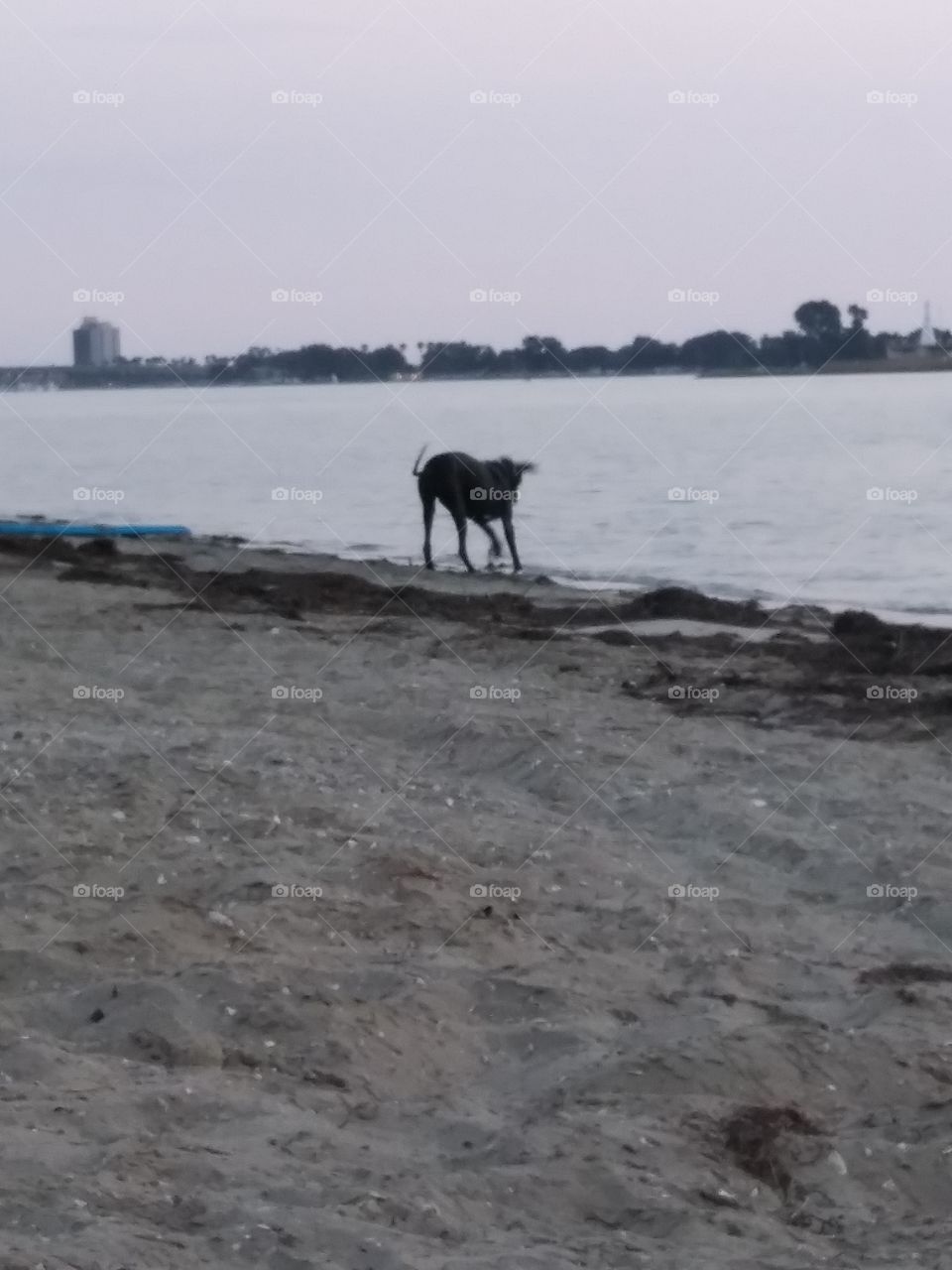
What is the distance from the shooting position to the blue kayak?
811 inches

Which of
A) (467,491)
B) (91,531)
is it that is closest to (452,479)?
(467,491)

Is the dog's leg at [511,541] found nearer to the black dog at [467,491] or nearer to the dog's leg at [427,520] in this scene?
the black dog at [467,491]

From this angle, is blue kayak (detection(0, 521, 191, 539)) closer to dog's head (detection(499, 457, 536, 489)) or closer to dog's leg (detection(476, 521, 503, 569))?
dog's leg (detection(476, 521, 503, 569))

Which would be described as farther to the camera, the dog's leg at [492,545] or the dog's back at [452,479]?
the dog's leg at [492,545]

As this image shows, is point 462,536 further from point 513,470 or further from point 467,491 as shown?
point 513,470

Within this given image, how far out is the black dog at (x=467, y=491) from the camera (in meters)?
16.8

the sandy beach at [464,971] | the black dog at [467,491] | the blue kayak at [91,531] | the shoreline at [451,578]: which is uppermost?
the black dog at [467,491]

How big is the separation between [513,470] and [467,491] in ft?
2.25

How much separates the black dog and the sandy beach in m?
7.32

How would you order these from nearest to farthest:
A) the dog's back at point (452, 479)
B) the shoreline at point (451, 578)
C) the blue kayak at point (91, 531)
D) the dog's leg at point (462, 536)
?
the shoreline at point (451, 578), the dog's back at point (452, 479), the dog's leg at point (462, 536), the blue kayak at point (91, 531)

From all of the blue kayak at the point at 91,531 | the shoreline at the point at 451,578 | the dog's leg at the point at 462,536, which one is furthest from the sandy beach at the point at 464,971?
the blue kayak at the point at 91,531

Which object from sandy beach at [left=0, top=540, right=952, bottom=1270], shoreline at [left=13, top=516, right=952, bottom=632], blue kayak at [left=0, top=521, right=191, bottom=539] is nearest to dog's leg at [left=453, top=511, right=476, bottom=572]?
shoreline at [left=13, top=516, right=952, bottom=632]

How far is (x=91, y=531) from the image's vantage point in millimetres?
21188

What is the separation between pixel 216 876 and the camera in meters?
5.54
